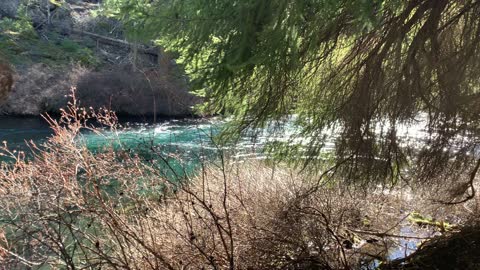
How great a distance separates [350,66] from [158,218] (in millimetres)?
3015

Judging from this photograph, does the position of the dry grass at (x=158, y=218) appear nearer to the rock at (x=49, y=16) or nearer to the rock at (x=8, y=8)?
the rock at (x=49, y=16)

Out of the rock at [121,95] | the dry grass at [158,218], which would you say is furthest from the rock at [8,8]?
the dry grass at [158,218]

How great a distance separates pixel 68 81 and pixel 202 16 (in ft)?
77.5

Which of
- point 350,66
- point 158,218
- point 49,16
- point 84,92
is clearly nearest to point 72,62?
point 84,92

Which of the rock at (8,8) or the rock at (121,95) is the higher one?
the rock at (8,8)

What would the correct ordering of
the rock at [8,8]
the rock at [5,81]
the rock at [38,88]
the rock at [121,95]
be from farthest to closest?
the rock at [8,8] → the rock at [121,95] → the rock at [38,88] → the rock at [5,81]

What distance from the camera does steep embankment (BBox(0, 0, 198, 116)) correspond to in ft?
83.5

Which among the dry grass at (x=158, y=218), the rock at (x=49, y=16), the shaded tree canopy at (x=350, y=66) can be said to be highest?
the rock at (x=49, y=16)

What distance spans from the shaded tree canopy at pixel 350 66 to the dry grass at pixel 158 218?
0.85 metres

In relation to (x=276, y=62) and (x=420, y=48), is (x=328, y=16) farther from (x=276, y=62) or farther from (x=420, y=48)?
(x=420, y=48)

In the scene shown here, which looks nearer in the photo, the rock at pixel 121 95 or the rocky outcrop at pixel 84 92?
the rocky outcrop at pixel 84 92

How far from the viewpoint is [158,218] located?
6.09 metres

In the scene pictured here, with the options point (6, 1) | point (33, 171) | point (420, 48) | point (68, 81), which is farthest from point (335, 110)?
point (6, 1)

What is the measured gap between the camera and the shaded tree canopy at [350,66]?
16.3 feet
